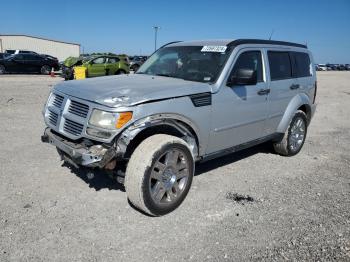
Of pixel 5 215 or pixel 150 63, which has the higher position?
pixel 150 63

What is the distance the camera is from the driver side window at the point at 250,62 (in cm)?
489

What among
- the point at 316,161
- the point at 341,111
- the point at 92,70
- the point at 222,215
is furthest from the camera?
the point at 92,70

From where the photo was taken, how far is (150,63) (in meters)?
5.77

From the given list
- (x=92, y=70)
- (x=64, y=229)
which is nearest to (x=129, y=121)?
(x=64, y=229)

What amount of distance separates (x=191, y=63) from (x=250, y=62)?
88 cm

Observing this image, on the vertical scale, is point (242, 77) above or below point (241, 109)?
above

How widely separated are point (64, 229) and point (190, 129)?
179 centimetres

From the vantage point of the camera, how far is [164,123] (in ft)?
13.0

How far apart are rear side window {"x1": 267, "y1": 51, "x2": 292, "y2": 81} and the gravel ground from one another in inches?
58.9

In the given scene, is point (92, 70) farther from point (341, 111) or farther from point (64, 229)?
point (64, 229)

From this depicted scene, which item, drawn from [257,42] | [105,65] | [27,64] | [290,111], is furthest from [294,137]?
[27,64]

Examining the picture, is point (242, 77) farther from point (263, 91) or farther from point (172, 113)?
point (172, 113)

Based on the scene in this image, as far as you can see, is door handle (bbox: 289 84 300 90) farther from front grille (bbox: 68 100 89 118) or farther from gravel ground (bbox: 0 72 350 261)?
front grille (bbox: 68 100 89 118)

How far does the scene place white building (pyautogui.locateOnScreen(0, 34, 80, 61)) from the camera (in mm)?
54906
